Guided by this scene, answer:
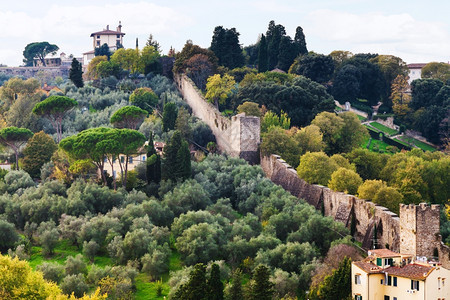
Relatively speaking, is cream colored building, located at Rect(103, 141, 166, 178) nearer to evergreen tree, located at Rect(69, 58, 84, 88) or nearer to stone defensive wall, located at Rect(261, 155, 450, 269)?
stone defensive wall, located at Rect(261, 155, 450, 269)

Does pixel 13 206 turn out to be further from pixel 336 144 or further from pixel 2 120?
pixel 336 144

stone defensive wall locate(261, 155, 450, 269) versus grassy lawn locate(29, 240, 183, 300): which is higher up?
stone defensive wall locate(261, 155, 450, 269)

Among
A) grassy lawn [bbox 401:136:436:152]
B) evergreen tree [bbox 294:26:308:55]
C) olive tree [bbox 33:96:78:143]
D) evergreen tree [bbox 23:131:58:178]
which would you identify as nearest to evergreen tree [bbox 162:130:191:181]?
evergreen tree [bbox 23:131:58:178]

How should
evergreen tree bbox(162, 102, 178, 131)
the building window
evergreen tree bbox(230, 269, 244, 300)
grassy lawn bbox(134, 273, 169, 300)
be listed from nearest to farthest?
the building window → evergreen tree bbox(230, 269, 244, 300) → grassy lawn bbox(134, 273, 169, 300) → evergreen tree bbox(162, 102, 178, 131)

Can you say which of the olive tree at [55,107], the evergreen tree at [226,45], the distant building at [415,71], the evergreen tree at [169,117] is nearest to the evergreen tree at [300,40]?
the evergreen tree at [226,45]

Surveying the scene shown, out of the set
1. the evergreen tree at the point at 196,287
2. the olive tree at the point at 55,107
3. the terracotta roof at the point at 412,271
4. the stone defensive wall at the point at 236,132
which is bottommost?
the evergreen tree at the point at 196,287

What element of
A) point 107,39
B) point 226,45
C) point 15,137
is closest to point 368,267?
point 15,137

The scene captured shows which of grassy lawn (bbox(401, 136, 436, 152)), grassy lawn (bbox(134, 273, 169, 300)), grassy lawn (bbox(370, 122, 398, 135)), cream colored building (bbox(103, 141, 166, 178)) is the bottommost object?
grassy lawn (bbox(134, 273, 169, 300))

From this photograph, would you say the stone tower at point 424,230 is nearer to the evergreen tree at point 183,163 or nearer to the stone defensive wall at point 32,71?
the evergreen tree at point 183,163
